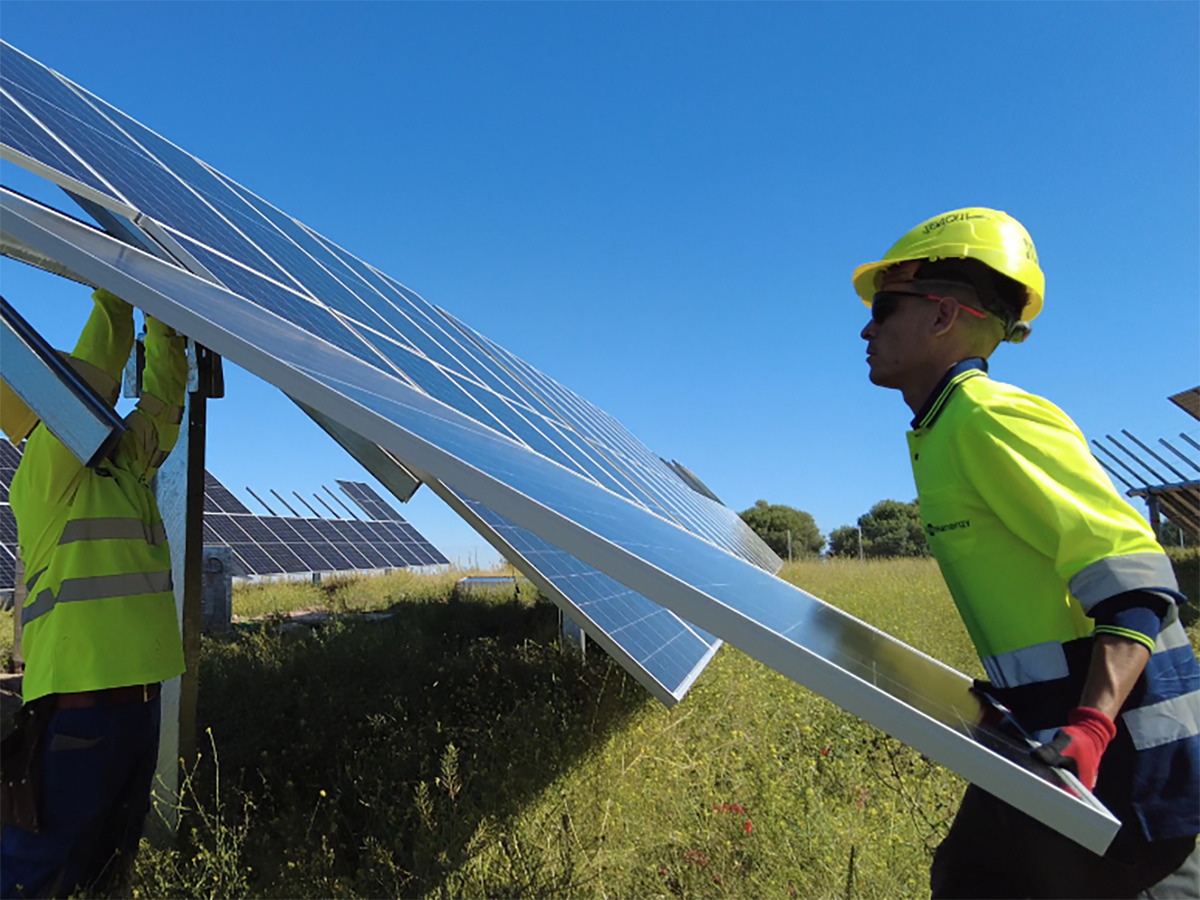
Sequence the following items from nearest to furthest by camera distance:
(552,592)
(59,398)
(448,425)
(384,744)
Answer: (448,425) → (59,398) → (552,592) → (384,744)

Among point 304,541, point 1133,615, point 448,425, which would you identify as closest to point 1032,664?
point 1133,615

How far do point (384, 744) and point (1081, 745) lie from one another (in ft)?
16.6

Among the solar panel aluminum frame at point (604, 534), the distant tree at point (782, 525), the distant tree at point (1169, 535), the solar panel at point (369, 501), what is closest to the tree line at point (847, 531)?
the distant tree at point (782, 525)

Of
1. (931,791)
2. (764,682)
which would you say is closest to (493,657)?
(764,682)

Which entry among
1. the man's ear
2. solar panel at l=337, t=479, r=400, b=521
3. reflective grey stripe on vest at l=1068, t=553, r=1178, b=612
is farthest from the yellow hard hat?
solar panel at l=337, t=479, r=400, b=521

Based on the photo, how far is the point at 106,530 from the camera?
133 inches

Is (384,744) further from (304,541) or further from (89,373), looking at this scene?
(304,541)

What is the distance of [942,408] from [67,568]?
3.20 m

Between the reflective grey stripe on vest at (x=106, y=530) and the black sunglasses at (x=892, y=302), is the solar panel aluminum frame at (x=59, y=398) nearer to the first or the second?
the reflective grey stripe on vest at (x=106, y=530)

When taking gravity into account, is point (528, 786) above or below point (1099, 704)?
below

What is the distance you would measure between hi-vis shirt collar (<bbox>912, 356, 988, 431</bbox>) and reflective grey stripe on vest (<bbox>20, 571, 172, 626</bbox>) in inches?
118

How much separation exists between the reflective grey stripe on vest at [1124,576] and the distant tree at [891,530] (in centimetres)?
4930

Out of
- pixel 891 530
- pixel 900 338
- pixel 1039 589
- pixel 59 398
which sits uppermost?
pixel 891 530

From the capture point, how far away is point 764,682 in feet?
24.0
